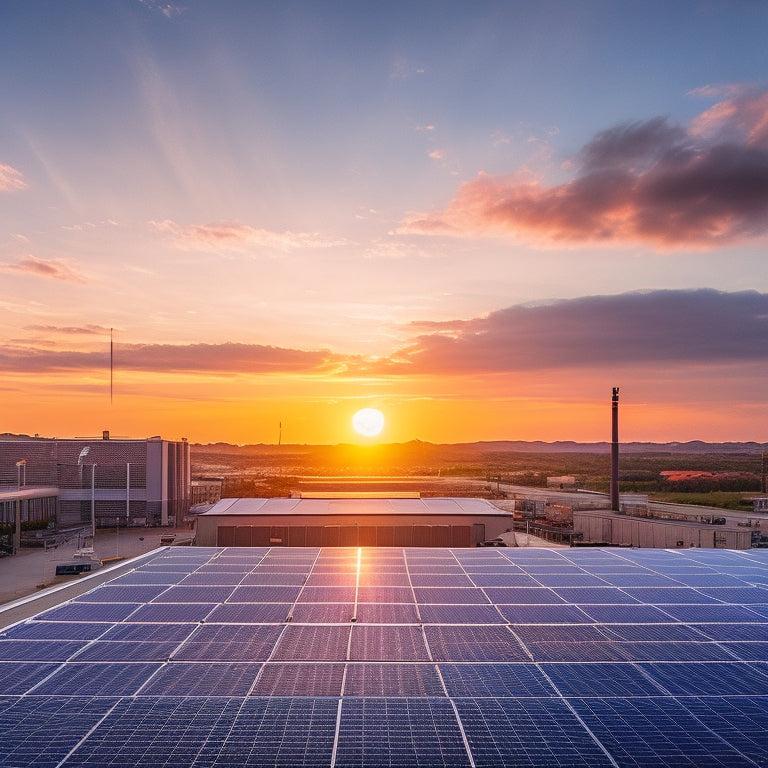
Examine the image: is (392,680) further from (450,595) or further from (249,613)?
(450,595)

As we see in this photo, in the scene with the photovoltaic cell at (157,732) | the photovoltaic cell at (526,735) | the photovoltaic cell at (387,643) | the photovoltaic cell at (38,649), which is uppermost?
the photovoltaic cell at (157,732)

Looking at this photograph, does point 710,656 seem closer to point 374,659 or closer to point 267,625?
point 374,659

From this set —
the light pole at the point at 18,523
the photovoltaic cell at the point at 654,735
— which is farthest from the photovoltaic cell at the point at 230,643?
the light pole at the point at 18,523

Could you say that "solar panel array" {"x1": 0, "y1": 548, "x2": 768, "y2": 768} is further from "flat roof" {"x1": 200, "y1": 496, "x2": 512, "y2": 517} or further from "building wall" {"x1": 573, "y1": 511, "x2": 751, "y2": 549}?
"building wall" {"x1": 573, "y1": 511, "x2": 751, "y2": 549}

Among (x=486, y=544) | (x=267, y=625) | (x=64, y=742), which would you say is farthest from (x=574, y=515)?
(x=64, y=742)

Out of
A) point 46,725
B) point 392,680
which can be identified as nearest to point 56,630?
point 46,725

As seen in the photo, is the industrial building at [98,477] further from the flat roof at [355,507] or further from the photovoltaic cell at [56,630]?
the photovoltaic cell at [56,630]
